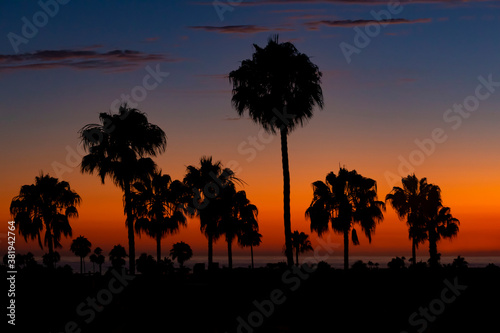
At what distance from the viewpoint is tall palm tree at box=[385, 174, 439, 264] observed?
7444 cm

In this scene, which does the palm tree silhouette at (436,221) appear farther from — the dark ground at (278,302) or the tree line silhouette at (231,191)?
the dark ground at (278,302)

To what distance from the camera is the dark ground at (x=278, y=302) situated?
30031mm

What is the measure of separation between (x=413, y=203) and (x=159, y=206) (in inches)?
1091

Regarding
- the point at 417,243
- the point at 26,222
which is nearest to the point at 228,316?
the point at 26,222

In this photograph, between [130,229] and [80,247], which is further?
[80,247]

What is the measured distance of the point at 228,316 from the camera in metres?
32.3

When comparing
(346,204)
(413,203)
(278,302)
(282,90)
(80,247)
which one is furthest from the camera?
(80,247)

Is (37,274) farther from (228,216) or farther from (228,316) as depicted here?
(228,216)

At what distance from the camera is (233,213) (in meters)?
68.8

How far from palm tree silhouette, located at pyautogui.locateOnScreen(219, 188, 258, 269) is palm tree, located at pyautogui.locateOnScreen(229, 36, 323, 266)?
23.5 m

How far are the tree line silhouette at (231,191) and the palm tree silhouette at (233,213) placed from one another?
0.09 m

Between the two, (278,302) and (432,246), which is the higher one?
(432,246)

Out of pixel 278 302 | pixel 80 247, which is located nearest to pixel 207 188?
pixel 278 302

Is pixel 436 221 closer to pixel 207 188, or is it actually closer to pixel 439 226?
pixel 439 226
